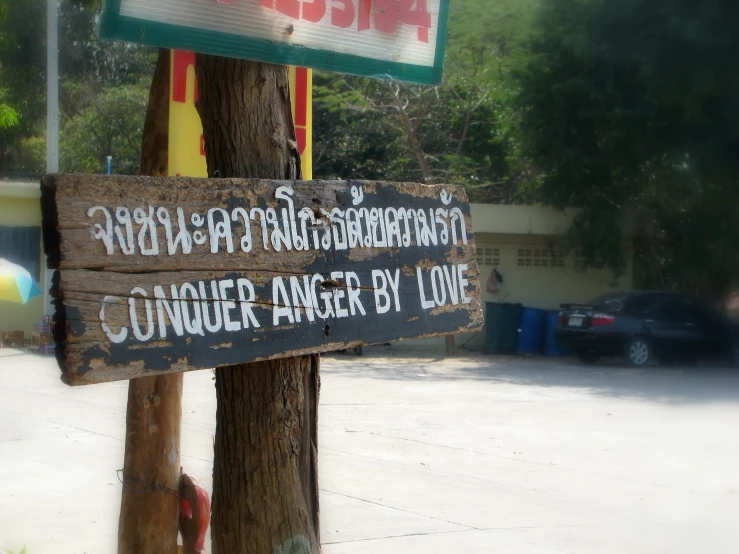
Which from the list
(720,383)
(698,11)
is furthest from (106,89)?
(720,383)

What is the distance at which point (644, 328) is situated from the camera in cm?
1836

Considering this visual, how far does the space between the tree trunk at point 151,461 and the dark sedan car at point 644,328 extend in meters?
15.2

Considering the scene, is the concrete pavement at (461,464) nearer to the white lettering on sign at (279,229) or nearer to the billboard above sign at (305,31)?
the white lettering on sign at (279,229)

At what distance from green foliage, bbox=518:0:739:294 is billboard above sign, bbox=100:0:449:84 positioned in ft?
51.0

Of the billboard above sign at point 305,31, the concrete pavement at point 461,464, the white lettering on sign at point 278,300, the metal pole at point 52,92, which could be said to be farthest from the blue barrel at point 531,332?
the white lettering on sign at point 278,300

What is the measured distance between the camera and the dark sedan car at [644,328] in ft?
60.2

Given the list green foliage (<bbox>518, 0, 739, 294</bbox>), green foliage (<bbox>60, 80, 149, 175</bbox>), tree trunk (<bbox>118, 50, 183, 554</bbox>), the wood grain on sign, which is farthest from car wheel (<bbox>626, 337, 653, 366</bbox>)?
the wood grain on sign

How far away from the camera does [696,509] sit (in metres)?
7.39

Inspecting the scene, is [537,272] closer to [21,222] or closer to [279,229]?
[21,222]

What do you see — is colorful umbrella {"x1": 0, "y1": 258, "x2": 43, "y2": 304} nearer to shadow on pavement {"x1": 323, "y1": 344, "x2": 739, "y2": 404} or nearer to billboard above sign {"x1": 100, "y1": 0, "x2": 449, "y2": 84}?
shadow on pavement {"x1": 323, "y1": 344, "x2": 739, "y2": 404}

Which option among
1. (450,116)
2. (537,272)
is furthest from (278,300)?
(450,116)

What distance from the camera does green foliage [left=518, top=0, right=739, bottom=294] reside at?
57.1ft

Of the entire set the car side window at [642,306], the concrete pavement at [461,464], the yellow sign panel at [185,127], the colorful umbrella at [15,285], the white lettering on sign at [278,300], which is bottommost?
the concrete pavement at [461,464]

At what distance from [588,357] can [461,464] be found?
11030mm
